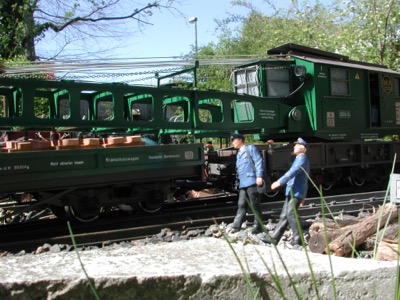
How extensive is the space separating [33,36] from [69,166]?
1318 cm

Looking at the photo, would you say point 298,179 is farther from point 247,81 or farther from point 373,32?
point 373,32

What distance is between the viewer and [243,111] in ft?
34.2

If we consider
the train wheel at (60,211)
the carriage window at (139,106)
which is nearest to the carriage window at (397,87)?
the carriage window at (139,106)

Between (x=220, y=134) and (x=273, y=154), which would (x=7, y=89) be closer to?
(x=220, y=134)

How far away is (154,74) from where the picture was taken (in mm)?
9852

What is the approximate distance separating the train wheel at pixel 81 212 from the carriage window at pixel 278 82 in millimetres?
4990

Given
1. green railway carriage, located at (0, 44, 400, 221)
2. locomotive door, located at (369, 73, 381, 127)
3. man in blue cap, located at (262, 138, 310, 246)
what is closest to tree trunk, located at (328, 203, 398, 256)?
man in blue cap, located at (262, 138, 310, 246)

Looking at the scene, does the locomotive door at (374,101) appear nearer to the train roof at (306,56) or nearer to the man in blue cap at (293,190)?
the train roof at (306,56)

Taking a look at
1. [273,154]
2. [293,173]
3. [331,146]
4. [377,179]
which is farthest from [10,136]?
[377,179]

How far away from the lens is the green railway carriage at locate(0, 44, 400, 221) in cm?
737

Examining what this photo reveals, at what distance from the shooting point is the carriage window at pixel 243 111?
10.1 m

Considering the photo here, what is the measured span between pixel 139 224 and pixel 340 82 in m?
6.20

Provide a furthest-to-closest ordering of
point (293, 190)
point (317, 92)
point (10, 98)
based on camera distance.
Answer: point (317, 92), point (10, 98), point (293, 190)

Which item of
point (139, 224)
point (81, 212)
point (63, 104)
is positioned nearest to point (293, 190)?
point (139, 224)
